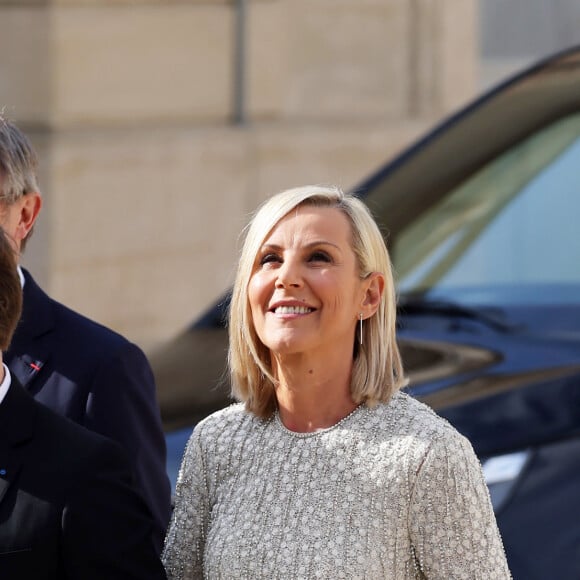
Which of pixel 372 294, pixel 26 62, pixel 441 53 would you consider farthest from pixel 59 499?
pixel 441 53

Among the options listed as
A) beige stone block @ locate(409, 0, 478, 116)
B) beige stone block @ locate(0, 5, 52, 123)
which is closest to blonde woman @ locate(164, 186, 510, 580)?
beige stone block @ locate(0, 5, 52, 123)

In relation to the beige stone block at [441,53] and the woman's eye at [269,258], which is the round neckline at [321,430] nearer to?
the woman's eye at [269,258]

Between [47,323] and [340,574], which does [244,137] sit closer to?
[47,323]

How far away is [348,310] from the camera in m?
2.59

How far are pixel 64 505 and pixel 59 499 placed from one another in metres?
0.01

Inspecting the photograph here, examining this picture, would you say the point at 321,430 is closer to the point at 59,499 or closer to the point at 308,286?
the point at 308,286

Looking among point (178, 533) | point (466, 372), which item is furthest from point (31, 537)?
point (466, 372)

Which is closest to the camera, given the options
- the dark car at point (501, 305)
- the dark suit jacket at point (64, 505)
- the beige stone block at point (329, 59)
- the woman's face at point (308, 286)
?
the dark suit jacket at point (64, 505)

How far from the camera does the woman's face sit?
101 inches

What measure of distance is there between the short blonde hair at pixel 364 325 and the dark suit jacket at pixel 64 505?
0.37m

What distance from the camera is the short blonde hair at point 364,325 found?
2.61 metres

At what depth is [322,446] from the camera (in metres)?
2.56

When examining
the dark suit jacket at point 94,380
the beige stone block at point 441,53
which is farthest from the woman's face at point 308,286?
the beige stone block at point 441,53

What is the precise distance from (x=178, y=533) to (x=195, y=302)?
275 inches
